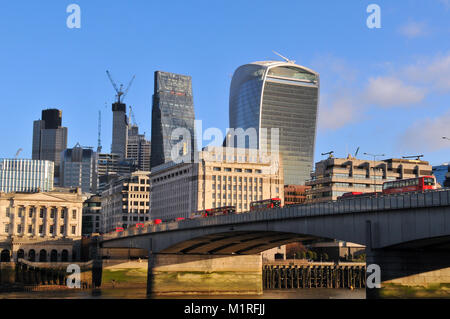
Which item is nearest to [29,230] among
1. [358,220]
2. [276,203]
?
[276,203]

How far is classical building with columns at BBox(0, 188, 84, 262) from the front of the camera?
17362cm

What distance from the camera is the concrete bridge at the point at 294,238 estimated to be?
58.3m

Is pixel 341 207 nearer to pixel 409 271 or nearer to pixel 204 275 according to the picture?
pixel 409 271

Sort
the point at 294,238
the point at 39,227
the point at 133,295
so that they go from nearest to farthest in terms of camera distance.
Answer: the point at 294,238 → the point at 133,295 → the point at 39,227

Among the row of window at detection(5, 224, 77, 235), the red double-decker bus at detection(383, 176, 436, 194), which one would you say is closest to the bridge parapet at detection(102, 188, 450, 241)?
the red double-decker bus at detection(383, 176, 436, 194)

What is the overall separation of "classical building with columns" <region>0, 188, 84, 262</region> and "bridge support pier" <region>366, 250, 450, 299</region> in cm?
13219

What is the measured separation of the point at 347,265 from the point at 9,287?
247 feet

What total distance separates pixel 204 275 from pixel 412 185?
41.2 metres

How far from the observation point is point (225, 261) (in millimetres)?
107062

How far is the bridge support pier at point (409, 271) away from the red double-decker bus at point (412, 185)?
15.5 meters

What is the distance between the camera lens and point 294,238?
295 ft

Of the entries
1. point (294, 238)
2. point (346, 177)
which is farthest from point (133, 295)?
point (346, 177)
